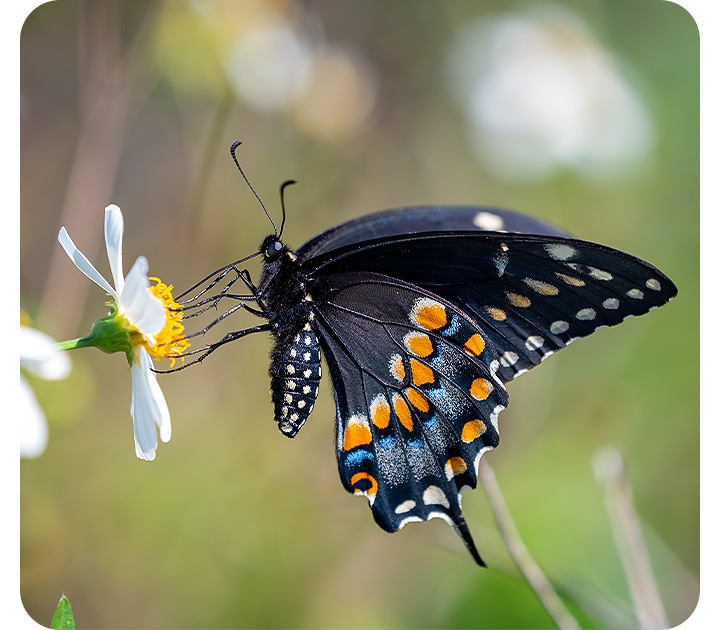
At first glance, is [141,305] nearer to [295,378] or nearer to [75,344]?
[75,344]

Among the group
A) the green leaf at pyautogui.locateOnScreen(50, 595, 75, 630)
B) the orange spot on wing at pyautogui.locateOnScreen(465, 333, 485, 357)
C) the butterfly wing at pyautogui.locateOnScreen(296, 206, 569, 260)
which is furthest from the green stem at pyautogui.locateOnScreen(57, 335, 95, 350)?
the orange spot on wing at pyautogui.locateOnScreen(465, 333, 485, 357)

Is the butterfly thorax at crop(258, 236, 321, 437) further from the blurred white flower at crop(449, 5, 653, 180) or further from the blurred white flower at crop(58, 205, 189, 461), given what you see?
the blurred white flower at crop(449, 5, 653, 180)

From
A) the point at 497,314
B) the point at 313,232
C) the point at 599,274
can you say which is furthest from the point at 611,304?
the point at 313,232

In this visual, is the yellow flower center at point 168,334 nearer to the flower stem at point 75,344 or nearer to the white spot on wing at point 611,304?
the flower stem at point 75,344

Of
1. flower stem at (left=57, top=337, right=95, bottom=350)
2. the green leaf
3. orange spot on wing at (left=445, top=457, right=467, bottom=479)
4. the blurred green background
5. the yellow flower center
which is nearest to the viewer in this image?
the green leaf

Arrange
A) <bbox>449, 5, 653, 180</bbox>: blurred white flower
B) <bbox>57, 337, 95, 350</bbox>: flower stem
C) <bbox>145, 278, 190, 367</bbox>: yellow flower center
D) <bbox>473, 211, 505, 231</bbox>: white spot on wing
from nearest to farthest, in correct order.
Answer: <bbox>57, 337, 95, 350</bbox>: flower stem < <bbox>145, 278, 190, 367</bbox>: yellow flower center < <bbox>473, 211, 505, 231</bbox>: white spot on wing < <bbox>449, 5, 653, 180</bbox>: blurred white flower

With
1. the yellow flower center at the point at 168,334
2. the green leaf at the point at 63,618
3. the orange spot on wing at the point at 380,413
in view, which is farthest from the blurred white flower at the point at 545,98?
the green leaf at the point at 63,618
